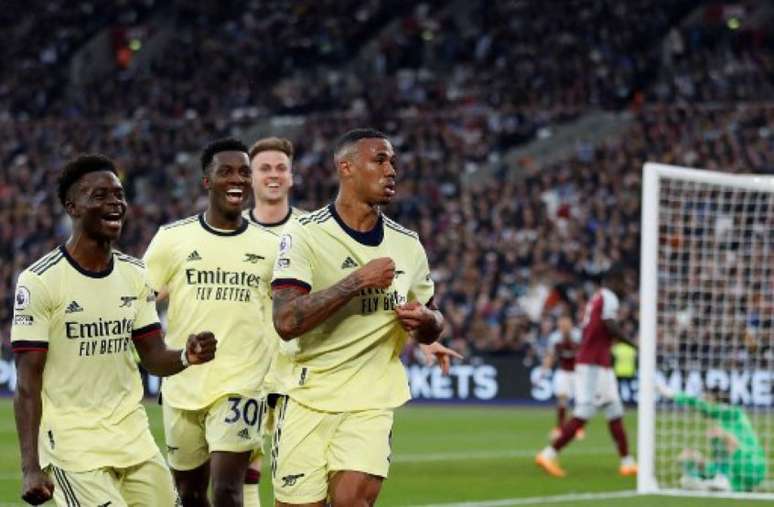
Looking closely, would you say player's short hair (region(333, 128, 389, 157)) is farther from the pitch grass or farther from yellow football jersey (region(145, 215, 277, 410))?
the pitch grass

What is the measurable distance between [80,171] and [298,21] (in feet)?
120

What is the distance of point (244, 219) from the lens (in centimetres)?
952

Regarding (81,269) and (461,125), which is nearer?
(81,269)

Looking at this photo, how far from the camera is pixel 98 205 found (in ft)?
23.0

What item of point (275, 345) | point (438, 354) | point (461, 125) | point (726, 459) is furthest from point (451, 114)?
point (438, 354)

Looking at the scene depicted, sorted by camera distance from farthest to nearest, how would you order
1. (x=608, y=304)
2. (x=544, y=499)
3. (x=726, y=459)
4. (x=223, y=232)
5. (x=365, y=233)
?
1. (x=608, y=304)
2. (x=726, y=459)
3. (x=544, y=499)
4. (x=223, y=232)
5. (x=365, y=233)

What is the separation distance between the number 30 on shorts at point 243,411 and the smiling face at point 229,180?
1077 millimetres

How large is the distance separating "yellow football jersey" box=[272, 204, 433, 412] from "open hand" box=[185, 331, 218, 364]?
44 cm

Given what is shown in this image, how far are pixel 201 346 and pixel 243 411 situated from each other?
1967mm

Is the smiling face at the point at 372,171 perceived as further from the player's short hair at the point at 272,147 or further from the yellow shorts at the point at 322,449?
the player's short hair at the point at 272,147

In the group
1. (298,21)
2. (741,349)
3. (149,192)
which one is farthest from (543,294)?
(298,21)

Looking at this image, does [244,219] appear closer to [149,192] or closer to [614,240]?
[614,240]

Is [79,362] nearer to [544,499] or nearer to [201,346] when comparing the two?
[201,346]

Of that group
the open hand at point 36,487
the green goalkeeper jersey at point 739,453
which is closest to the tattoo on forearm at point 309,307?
the open hand at point 36,487
